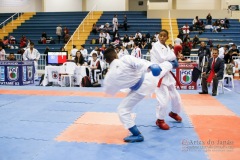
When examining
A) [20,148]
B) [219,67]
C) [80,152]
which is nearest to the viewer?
[80,152]

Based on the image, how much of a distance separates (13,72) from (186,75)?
6.19m

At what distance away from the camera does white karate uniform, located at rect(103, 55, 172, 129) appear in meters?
4.30

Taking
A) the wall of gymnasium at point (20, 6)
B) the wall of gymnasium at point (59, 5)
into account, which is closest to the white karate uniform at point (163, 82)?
the wall of gymnasium at point (59, 5)

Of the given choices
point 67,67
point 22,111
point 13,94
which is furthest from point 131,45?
point 22,111

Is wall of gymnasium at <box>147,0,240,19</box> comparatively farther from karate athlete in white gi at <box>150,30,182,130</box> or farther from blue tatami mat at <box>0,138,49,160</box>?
blue tatami mat at <box>0,138,49,160</box>

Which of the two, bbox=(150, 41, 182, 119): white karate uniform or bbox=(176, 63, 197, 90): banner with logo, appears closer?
bbox=(150, 41, 182, 119): white karate uniform

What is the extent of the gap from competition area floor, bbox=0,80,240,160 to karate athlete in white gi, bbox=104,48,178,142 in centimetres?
35

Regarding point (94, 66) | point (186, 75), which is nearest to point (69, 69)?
point (94, 66)

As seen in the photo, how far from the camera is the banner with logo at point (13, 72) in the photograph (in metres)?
11.2

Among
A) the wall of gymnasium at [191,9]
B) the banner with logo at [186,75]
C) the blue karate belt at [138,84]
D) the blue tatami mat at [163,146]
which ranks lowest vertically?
the blue tatami mat at [163,146]

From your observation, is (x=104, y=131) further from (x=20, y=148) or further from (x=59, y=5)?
(x=59, y=5)

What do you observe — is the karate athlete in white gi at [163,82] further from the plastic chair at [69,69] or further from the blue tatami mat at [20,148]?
the plastic chair at [69,69]

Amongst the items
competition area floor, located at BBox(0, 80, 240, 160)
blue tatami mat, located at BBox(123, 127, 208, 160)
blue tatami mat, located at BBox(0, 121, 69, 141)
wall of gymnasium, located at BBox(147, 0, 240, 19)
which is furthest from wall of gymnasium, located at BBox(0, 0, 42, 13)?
blue tatami mat, located at BBox(123, 127, 208, 160)

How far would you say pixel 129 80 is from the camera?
4.38 metres
